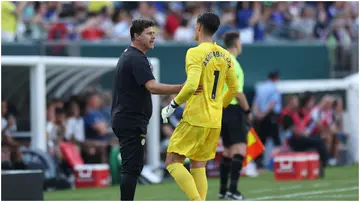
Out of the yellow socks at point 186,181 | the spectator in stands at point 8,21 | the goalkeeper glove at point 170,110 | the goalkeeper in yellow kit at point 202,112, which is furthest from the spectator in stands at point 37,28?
the goalkeeper glove at point 170,110

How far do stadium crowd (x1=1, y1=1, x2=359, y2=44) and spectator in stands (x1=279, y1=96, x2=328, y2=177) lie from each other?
247cm

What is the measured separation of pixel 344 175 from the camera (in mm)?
17750

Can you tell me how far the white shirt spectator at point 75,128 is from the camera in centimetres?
1780

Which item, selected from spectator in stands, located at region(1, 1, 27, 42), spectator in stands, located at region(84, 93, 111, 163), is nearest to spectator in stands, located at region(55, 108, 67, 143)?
spectator in stands, located at region(84, 93, 111, 163)

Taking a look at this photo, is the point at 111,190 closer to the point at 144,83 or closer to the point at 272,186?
the point at 272,186

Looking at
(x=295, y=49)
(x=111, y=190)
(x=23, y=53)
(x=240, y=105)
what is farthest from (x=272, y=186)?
(x=295, y=49)

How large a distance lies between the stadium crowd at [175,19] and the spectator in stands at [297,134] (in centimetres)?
247

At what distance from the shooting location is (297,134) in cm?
2106

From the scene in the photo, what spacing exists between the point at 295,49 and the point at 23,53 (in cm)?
814

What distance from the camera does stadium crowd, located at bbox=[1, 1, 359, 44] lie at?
2045 centimetres

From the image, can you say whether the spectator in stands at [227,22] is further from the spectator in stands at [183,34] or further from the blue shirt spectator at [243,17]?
the spectator in stands at [183,34]

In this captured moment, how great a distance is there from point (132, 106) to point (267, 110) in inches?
471

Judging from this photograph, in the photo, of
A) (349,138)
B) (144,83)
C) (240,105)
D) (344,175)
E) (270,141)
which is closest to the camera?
(144,83)

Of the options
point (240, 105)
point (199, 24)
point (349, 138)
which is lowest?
point (349, 138)
